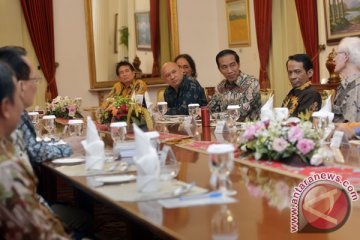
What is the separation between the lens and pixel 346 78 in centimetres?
412

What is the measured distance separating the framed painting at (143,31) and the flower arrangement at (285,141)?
20.4 feet

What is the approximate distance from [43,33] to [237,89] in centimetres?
397

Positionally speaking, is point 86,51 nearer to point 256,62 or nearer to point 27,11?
point 27,11

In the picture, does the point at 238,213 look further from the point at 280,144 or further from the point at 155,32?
the point at 155,32

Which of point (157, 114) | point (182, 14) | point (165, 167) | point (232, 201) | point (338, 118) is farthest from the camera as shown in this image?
→ point (182, 14)

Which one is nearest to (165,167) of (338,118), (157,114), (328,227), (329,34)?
(328,227)

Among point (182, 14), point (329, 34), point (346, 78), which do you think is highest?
point (182, 14)

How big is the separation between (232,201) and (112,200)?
424mm

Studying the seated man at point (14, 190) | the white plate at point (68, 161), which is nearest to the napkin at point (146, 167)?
the seated man at point (14, 190)

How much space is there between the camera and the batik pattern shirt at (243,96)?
511 cm

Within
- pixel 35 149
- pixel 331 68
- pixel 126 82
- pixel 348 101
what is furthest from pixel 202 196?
pixel 126 82

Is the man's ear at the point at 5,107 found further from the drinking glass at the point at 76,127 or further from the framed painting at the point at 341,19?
the framed painting at the point at 341,19

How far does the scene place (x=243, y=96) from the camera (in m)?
5.16

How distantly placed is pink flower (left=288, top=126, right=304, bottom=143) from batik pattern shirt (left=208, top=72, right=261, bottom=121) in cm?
250
